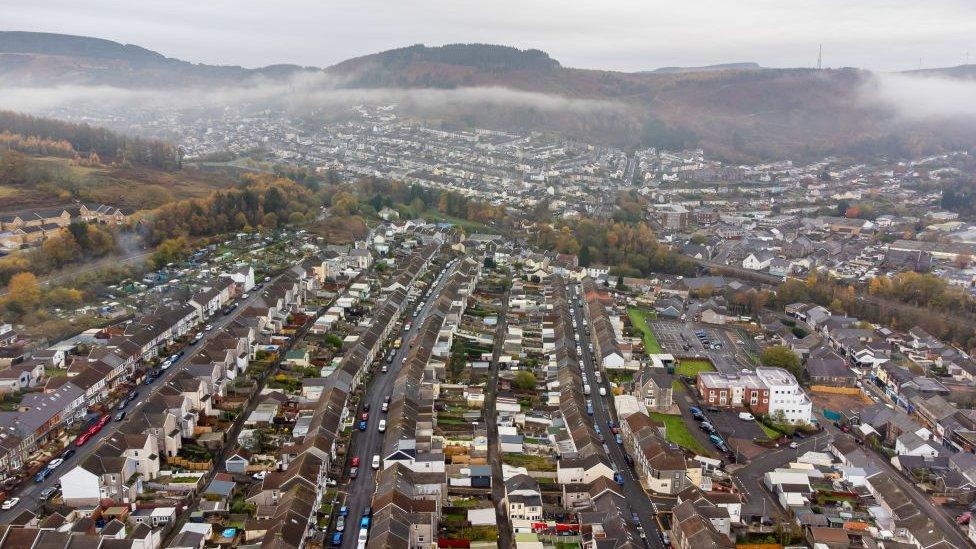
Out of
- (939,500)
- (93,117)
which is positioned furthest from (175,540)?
(93,117)

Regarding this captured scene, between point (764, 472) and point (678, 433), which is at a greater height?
point (678, 433)

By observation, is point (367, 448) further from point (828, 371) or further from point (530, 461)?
point (828, 371)

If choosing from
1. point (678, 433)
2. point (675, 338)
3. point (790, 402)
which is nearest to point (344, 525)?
point (678, 433)

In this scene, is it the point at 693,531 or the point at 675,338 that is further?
the point at 675,338

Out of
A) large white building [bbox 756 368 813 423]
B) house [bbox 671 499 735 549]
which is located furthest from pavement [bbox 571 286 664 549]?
large white building [bbox 756 368 813 423]

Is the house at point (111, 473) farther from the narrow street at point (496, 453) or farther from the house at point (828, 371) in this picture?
the house at point (828, 371)

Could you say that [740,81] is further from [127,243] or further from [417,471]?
[417,471]
